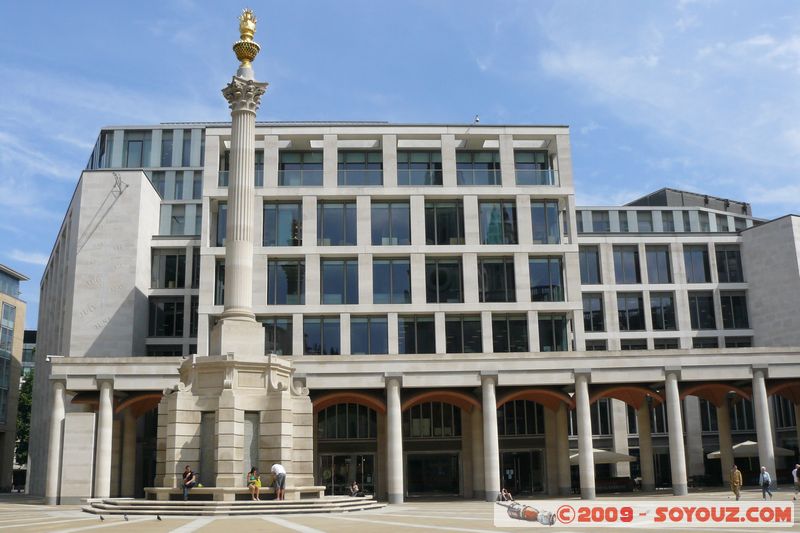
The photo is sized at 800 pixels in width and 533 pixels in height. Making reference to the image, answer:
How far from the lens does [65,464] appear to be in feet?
157

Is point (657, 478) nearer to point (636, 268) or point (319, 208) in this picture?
point (636, 268)

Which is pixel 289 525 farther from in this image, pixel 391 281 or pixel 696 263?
pixel 696 263

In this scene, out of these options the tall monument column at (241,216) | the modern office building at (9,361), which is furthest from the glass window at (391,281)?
the modern office building at (9,361)

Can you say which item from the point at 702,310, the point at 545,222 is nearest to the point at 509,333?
the point at 545,222

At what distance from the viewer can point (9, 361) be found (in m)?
101

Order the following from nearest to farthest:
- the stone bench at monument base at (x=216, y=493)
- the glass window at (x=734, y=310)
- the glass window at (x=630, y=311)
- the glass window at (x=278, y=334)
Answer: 1. the stone bench at monument base at (x=216, y=493)
2. the glass window at (x=278, y=334)
3. the glass window at (x=734, y=310)
4. the glass window at (x=630, y=311)

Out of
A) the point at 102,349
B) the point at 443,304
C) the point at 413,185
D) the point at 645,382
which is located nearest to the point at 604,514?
the point at 645,382

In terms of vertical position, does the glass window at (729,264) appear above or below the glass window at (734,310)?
above

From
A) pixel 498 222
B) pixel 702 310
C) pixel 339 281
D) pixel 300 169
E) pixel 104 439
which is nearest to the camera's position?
pixel 104 439

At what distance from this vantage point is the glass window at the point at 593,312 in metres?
74.6

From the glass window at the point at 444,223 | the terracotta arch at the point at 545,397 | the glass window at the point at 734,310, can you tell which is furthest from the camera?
the glass window at the point at 734,310

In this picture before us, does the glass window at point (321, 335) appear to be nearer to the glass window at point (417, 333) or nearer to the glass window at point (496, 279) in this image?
the glass window at point (417, 333)

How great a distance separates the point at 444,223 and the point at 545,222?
7.37 m

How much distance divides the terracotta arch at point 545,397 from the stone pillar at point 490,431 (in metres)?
1.37
